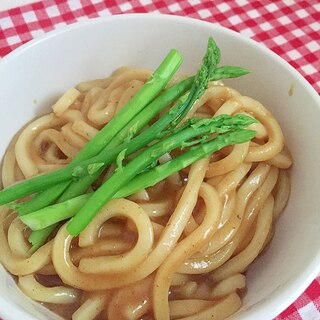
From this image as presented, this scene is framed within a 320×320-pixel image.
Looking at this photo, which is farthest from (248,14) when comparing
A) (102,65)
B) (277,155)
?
(277,155)

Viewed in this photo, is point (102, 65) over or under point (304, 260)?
over

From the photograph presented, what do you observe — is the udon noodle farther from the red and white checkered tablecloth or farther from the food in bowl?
the red and white checkered tablecloth

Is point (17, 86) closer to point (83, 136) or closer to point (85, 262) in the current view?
point (83, 136)

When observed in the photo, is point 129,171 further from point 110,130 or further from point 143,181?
point 110,130

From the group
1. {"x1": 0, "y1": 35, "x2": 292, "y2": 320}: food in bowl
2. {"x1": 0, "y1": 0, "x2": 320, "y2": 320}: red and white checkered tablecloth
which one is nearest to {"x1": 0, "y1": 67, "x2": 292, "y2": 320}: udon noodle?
{"x1": 0, "y1": 35, "x2": 292, "y2": 320}: food in bowl

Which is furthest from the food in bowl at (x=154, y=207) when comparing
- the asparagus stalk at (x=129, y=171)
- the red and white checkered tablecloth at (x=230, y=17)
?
the red and white checkered tablecloth at (x=230, y=17)

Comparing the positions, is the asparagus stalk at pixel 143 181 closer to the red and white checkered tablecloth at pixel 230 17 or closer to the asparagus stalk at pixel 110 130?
the asparagus stalk at pixel 110 130

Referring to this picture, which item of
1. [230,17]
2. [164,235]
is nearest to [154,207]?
[164,235]
